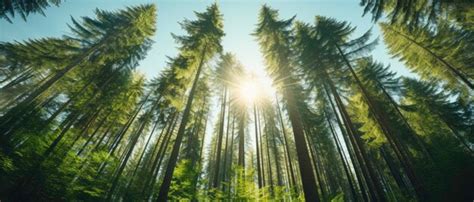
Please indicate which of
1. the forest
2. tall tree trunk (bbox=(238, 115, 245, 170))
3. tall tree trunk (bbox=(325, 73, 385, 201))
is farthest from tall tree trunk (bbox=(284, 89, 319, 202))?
tall tree trunk (bbox=(238, 115, 245, 170))

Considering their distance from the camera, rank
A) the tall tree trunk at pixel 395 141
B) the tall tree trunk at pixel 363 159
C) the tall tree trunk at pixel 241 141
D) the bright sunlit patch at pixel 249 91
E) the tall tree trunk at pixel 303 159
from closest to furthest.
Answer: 1. the tall tree trunk at pixel 303 159
2. the tall tree trunk at pixel 363 159
3. the tall tree trunk at pixel 395 141
4. the tall tree trunk at pixel 241 141
5. the bright sunlit patch at pixel 249 91

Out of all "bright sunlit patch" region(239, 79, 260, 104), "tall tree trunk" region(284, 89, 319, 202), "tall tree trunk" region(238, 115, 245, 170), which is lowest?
"tall tree trunk" region(284, 89, 319, 202)

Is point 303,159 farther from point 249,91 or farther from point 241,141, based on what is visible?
point 249,91

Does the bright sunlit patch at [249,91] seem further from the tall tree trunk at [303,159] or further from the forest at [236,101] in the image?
the tall tree trunk at [303,159]

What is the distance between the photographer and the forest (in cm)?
891

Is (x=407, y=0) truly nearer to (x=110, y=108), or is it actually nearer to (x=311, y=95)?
(x=311, y=95)

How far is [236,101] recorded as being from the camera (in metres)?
21.9

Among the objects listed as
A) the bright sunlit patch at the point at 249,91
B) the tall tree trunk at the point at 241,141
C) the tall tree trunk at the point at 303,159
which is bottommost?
the tall tree trunk at the point at 303,159

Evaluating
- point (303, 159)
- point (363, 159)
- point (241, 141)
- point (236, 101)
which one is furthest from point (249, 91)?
point (303, 159)

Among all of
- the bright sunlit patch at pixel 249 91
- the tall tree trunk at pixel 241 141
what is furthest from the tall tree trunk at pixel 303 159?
the bright sunlit patch at pixel 249 91

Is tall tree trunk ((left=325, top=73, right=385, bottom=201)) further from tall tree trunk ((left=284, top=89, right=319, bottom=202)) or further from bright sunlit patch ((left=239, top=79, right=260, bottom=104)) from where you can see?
bright sunlit patch ((left=239, top=79, right=260, bottom=104))

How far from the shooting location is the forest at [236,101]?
8.91 metres

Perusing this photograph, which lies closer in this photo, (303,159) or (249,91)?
(303,159)

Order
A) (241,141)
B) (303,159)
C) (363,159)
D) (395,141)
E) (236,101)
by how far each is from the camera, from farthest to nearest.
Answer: (236,101) → (241,141) → (363,159) → (395,141) → (303,159)
